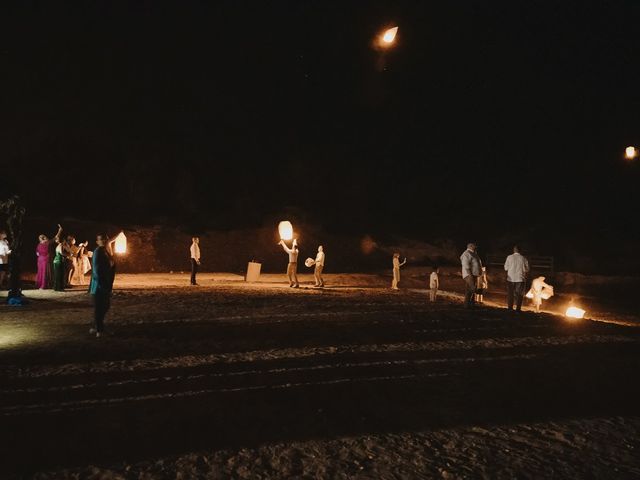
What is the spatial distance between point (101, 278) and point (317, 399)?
5.20 m

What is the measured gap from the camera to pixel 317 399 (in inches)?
233

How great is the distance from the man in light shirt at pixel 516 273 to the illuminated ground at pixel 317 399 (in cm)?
214

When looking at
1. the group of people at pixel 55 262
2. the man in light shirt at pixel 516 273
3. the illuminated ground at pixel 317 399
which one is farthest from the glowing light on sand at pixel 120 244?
the man in light shirt at pixel 516 273

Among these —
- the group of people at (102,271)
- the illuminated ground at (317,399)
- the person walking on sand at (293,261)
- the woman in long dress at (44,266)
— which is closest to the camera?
the illuminated ground at (317,399)

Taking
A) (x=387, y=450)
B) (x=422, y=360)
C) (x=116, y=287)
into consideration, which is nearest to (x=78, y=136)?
(x=116, y=287)

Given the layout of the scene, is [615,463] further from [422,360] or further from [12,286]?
[12,286]

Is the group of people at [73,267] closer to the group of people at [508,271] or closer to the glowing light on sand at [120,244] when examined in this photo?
the glowing light on sand at [120,244]

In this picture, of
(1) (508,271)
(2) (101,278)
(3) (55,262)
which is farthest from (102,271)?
(1) (508,271)

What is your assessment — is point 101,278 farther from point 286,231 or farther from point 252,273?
point 252,273

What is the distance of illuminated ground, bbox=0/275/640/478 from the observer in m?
4.30

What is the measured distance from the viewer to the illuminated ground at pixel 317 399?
4301 mm

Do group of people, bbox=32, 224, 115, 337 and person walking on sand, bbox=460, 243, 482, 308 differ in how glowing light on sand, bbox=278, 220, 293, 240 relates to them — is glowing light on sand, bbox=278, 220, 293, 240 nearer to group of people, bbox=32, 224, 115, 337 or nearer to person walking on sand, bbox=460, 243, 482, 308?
group of people, bbox=32, 224, 115, 337

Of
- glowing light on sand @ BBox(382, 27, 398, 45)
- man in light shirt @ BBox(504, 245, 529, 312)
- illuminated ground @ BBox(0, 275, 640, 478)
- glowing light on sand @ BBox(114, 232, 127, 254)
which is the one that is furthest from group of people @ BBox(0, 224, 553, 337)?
glowing light on sand @ BBox(382, 27, 398, 45)

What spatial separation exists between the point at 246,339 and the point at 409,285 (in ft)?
54.3
